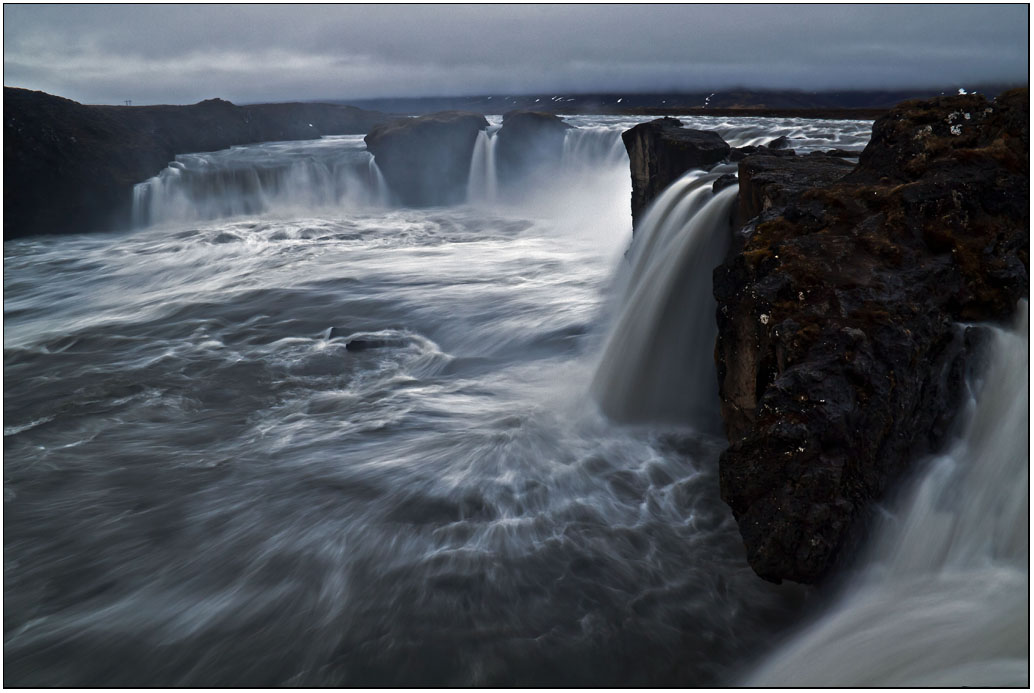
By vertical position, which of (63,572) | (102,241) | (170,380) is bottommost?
(63,572)

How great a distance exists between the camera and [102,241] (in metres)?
19.4

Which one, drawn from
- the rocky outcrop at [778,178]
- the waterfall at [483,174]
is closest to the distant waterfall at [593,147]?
the waterfall at [483,174]

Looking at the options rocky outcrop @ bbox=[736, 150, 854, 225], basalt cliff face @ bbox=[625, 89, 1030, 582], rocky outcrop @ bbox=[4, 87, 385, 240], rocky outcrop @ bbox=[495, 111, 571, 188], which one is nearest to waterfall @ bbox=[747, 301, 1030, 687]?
basalt cliff face @ bbox=[625, 89, 1030, 582]

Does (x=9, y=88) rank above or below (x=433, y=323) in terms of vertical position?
above

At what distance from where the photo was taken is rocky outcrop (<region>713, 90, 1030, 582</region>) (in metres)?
3.81

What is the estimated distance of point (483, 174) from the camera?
27312 millimetres

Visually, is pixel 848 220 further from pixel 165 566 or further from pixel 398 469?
pixel 165 566

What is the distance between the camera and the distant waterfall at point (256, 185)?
22.5 meters

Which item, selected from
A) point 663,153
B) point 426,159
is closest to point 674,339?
point 663,153

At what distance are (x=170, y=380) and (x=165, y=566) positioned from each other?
14.0 ft

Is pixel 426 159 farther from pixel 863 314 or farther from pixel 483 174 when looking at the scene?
pixel 863 314

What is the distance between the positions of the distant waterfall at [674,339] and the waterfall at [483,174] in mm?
19945

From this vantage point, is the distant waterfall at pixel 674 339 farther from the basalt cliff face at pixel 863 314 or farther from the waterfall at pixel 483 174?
the waterfall at pixel 483 174

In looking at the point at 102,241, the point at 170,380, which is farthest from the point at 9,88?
the point at 170,380
